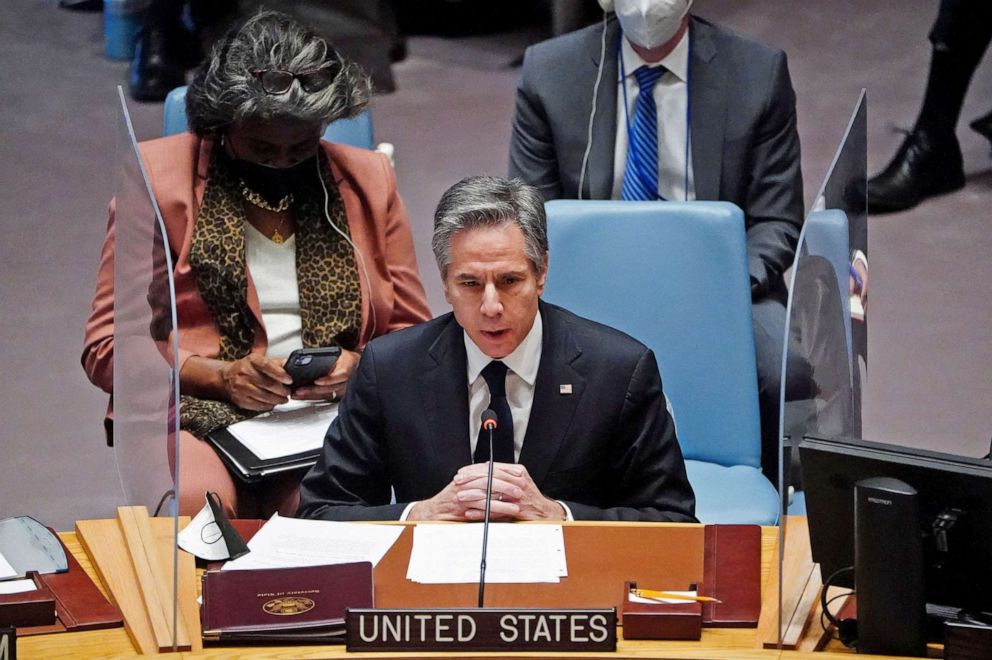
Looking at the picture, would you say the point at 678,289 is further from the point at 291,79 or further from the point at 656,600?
the point at 656,600

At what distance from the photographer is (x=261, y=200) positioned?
3158 millimetres

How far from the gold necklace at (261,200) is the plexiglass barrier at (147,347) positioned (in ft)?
2.85

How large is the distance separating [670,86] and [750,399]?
3.26 ft

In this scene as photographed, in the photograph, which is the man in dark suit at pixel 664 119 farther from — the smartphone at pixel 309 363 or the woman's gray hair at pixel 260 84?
the smartphone at pixel 309 363

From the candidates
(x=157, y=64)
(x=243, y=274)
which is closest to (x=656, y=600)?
(x=243, y=274)

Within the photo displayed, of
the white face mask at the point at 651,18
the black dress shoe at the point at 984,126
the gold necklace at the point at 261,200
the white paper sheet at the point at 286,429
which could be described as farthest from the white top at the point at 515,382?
the black dress shoe at the point at 984,126

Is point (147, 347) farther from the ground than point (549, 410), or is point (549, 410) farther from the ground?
point (147, 347)

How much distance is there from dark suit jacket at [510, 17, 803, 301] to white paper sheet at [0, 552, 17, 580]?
1.94 m

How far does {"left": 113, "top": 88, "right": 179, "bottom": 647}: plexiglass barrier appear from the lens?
190 centimetres

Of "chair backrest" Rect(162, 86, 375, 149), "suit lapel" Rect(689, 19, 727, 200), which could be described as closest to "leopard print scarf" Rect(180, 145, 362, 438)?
"chair backrest" Rect(162, 86, 375, 149)

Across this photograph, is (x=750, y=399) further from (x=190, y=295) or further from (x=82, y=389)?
(x=82, y=389)

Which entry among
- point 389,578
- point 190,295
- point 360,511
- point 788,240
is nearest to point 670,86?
point 788,240

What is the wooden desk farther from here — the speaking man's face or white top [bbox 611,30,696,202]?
white top [bbox 611,30,696,202]

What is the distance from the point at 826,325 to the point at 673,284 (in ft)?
2.84
